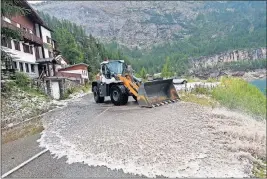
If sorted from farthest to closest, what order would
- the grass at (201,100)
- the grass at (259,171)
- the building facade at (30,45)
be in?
the building facade at (30,45), the grass at (201,100), the grass at (259,171)

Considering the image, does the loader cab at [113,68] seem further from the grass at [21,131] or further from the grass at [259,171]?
the grass at [259,171]

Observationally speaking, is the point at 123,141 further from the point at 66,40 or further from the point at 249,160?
the point at 66,40

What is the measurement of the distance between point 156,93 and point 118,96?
7.08 ft

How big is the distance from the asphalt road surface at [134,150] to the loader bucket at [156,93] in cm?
328

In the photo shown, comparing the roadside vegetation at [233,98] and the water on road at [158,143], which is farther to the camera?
the roadside vegetation at [233,98]

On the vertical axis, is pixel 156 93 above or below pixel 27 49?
below

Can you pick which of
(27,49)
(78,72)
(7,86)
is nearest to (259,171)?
(7,86)

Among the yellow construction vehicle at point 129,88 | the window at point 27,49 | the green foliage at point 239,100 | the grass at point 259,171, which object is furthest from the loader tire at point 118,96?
the window at point 27,49

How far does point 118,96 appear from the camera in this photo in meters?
15.3

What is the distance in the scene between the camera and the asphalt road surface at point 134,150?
18.2 feet

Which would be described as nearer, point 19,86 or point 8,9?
point 8,9

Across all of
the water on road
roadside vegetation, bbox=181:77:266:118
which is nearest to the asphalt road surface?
the water on road

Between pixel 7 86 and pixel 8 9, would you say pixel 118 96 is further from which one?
pixel 8 9

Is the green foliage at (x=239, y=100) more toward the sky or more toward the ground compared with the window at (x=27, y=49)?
more toward the ground
